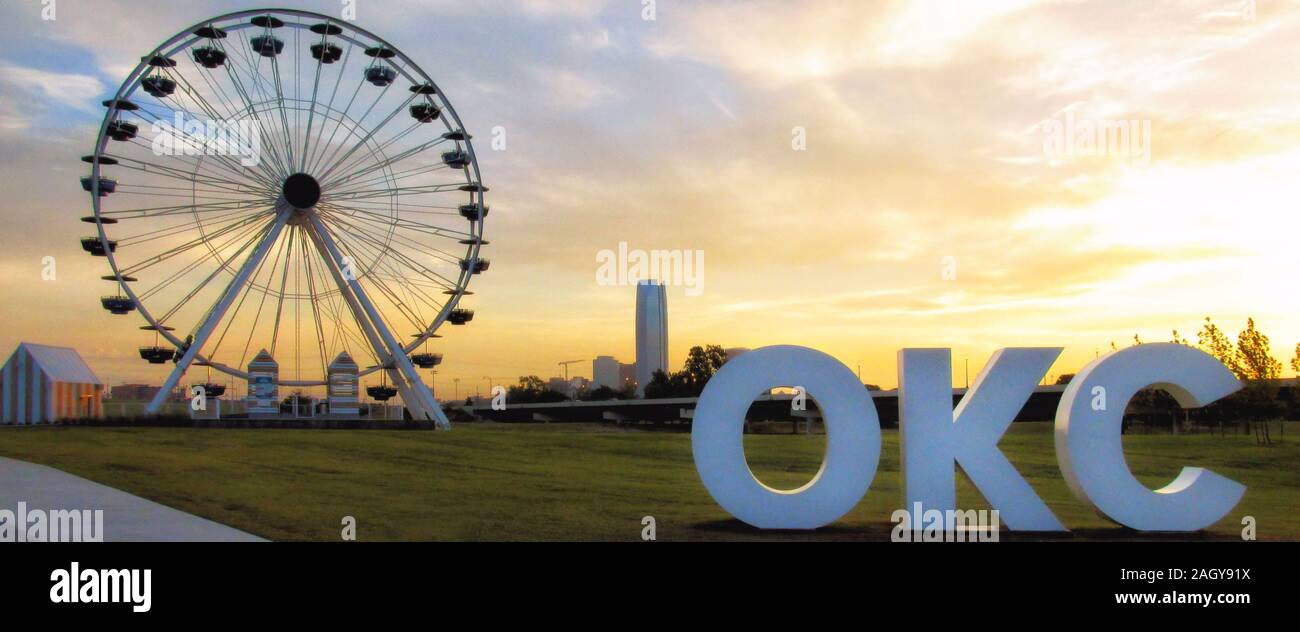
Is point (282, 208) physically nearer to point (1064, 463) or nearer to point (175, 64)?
point (175, 64)

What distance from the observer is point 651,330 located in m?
178

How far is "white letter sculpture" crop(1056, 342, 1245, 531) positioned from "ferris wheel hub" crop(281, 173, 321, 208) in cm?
3069

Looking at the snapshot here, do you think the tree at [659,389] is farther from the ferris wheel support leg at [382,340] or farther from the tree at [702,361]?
the ferris wheel support leg at [382,340]

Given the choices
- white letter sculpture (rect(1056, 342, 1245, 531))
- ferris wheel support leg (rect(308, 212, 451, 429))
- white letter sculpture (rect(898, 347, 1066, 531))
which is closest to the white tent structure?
ferris wheel support leg (rect(308, 212, 451, 429))

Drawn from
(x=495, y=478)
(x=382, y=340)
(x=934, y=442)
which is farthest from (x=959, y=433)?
(x=382, y=340)

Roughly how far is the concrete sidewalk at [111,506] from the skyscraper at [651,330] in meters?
144

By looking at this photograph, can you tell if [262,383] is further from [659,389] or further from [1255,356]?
[659,389]

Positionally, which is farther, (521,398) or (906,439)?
(521,398)

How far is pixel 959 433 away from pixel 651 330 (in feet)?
532

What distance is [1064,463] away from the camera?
16453mm

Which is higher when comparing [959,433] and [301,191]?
[301,191]

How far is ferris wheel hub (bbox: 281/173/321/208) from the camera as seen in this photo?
131 feet

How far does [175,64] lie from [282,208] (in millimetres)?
6107
